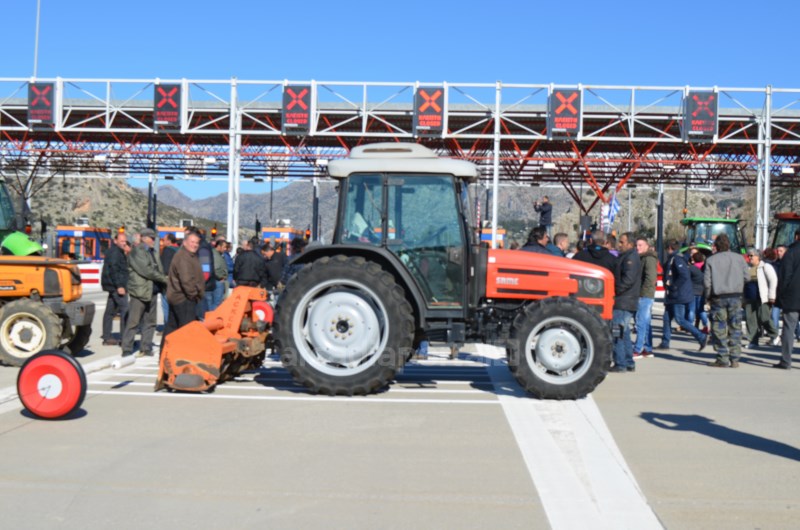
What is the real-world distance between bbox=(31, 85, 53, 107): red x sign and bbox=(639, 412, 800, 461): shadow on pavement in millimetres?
26700

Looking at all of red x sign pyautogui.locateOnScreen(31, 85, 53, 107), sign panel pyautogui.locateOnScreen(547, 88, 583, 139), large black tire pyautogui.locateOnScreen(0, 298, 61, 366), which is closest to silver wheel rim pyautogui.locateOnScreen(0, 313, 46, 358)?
large black tire pyautogui.locateOnScreen(0, 298, 61, 366)

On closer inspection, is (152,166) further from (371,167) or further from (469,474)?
(469,474)

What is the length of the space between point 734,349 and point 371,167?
628 cm

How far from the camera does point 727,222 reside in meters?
27.2

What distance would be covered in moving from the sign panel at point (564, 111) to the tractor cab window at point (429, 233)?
19942 mm

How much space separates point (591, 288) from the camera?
8.88 m

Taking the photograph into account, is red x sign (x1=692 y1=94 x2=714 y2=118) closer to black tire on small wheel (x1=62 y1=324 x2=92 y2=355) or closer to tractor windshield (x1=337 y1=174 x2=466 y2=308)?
tractor windshield (x1=337 y1=174 x2=466 y2=308)

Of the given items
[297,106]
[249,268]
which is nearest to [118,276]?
[249,268]

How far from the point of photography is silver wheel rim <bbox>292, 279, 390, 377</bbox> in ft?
26.9

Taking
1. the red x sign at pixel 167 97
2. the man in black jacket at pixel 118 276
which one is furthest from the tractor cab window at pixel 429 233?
the red x sign at pixel 167 97

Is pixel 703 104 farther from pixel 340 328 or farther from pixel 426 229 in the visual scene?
pixel 340 328

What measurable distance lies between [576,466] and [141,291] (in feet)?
24.4

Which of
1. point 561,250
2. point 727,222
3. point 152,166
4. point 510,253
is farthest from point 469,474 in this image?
point 152,166

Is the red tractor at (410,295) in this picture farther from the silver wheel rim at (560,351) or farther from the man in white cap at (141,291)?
the man in white cap at (141,291)
